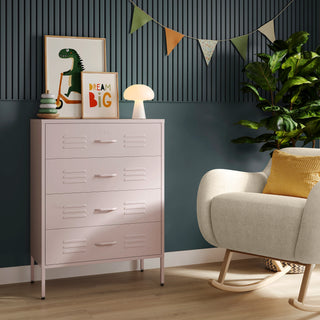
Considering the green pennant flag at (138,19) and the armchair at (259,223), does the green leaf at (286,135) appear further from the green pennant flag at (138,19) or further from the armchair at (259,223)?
the green pennant flag at (138,19)

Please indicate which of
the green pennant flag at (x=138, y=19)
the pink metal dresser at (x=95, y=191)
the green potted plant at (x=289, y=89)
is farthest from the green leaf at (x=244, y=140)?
the green pennant flag at (x=138, y=19)

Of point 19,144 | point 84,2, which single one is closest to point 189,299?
point 19,144

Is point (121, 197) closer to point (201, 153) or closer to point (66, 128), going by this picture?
point (66, 128)

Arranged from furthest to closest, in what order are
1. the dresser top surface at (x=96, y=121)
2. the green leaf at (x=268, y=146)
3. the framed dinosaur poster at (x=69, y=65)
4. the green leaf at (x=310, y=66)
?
the green leaf at (x=268, y=146), the green leaf at (x=310, y=66), the framed dinosaur poster at (x=69, y=65), the dresser top surface at (x=96, y=121)

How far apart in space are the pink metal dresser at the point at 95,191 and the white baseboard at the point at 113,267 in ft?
0.57

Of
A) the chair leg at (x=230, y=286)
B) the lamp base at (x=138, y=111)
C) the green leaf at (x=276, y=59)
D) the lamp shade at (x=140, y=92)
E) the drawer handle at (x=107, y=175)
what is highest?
the green leaf at (x=276, y=59)

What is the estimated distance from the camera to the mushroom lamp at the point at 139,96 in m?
3.12

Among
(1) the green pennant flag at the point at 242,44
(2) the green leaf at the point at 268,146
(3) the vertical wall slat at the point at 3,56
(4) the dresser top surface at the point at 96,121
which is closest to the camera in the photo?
(4) the dresser top surface at the point at 96,121

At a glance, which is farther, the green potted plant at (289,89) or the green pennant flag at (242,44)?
the green pennant flag at (242,44)

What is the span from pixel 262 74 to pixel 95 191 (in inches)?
51.3

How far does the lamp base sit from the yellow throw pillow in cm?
82

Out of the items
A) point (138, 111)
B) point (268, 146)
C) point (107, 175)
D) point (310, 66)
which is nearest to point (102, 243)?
point (107, 175)

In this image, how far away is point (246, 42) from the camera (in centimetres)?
364

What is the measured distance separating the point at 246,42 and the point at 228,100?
0.42 metres
